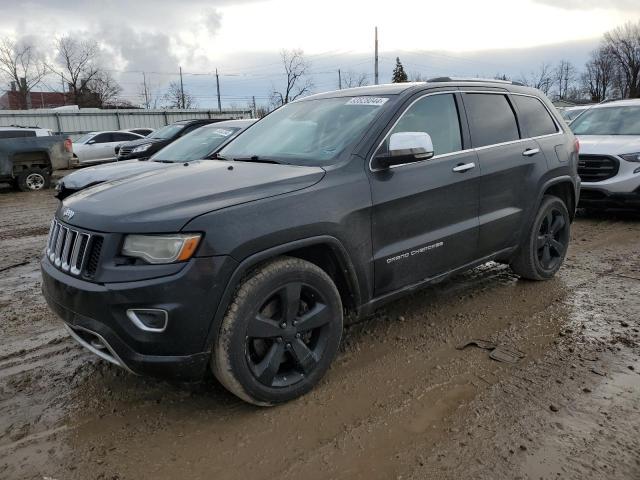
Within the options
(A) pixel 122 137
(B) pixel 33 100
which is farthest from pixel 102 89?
(A) pixel 122 137

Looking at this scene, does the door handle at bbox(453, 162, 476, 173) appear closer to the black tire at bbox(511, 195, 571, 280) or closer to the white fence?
the black tire at bbox(511, 195, 571, 280)

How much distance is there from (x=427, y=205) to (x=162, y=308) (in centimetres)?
194

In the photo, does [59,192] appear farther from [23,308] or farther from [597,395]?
[597,395]

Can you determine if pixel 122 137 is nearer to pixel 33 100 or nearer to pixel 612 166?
pixel 612 166

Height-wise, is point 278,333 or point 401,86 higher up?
point 401,86

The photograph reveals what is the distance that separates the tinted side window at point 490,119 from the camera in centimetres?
412

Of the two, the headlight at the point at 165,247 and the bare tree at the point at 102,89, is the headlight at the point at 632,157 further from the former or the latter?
the bare tree at the point at 102,89

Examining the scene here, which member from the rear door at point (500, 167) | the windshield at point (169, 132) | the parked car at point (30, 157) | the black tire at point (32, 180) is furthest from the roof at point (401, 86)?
the black tire at point (32, 180)

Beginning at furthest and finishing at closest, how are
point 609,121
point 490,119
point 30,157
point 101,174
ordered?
point 30,157 < point 609,121 < point 101,174 < point 490,119

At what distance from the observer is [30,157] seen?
46.3 feet

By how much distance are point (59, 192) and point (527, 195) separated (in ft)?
20.8

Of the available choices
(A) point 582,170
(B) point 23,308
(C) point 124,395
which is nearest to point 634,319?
(C) point 124,395

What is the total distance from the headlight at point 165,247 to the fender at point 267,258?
262 millimetres

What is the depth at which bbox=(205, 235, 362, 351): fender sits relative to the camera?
A: 105 inches
